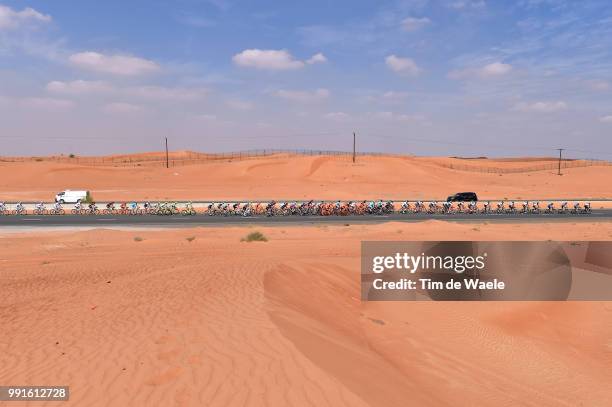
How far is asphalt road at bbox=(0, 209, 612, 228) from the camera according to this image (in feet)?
118

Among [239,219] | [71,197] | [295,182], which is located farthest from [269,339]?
[295,182]

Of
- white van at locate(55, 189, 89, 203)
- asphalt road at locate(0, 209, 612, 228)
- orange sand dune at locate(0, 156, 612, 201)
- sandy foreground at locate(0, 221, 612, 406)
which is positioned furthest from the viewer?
orange sand dune at locate(0, 156, 612, 201)

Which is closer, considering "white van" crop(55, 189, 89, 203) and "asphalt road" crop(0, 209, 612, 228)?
"asphalt road" crop(0, 209, 612, 228)

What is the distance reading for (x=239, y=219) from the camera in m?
39.2

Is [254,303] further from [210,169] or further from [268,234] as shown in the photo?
[210,169]

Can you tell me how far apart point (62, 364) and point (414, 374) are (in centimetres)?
599

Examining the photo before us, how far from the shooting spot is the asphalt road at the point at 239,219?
118 ft

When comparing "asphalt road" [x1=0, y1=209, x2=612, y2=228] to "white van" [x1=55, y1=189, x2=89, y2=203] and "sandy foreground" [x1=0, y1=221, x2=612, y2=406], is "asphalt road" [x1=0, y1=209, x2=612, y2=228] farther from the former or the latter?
"sandy foreground" [x1=0, y1=221, x2=612, y2=406]

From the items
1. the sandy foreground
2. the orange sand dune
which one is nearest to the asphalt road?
the sandy foreground

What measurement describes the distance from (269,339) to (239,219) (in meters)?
31.1

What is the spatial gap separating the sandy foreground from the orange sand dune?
5203cm

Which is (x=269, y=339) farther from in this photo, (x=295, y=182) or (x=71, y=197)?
(x=295, y=182)

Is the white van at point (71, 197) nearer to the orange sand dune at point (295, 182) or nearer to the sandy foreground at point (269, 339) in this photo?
the orange sand dune at point (295, 182)

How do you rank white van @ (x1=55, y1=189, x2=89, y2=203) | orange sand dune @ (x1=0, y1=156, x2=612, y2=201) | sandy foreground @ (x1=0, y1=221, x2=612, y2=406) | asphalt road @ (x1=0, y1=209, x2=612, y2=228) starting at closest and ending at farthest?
sandy foreground @ (x1=0, y1=221, x2=612, y2=406) → asphalt road @ (x1=0, y1=209, x2=612, y2=228) → white van @ (x1=55, y1=189, x2=89, y2=203) → orange sand dune @ (x1=0, y1=156, x2=612, y2=201)
